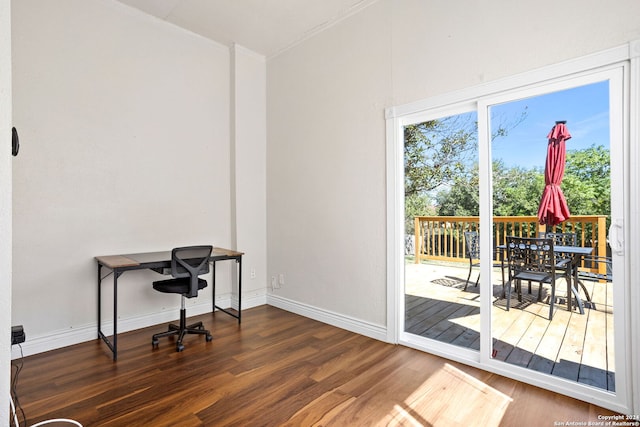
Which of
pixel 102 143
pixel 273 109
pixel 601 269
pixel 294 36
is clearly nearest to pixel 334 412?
pixel 601 269

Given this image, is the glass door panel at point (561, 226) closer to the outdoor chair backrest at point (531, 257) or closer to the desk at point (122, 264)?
the outdoor chair backrest at point (531, 257)

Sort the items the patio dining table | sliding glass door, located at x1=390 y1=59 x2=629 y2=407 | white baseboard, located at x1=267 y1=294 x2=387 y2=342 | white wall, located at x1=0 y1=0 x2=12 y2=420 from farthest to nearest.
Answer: white baseboard, located at x1=267 y1=294 x2=387 y2=342, the patio dining table, sliding glass door, located at x1=390 y1=59 x2=629 y2=407, white wall, located at x1=0 y1=0 x2=12 y2=420

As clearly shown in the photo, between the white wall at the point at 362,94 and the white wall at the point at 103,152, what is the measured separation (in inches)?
34.2

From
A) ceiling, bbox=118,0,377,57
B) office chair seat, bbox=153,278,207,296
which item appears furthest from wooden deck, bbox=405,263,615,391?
ceiling, bbox=118,0,377,57

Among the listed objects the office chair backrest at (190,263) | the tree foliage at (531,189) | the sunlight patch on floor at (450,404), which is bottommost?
the sunlight patch on floor at (450,404)

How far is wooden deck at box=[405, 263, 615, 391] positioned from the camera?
2.12 m

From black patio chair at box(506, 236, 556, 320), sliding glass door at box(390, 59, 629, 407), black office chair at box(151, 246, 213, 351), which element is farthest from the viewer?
black office chair at box(151, 246, 213, 351)

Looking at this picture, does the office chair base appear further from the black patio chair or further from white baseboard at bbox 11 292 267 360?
the black patio chair

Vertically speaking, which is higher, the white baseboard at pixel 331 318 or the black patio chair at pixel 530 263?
the black patio chair at pixel 530 263

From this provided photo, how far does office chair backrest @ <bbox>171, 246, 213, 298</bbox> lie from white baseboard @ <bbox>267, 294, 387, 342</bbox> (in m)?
1.33

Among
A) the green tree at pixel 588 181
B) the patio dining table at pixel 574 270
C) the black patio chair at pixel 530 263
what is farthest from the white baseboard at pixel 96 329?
the green tree at pixel 588 181

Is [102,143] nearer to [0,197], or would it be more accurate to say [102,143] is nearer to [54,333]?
[54,333]

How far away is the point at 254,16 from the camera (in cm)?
345

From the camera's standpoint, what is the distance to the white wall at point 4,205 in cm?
123
